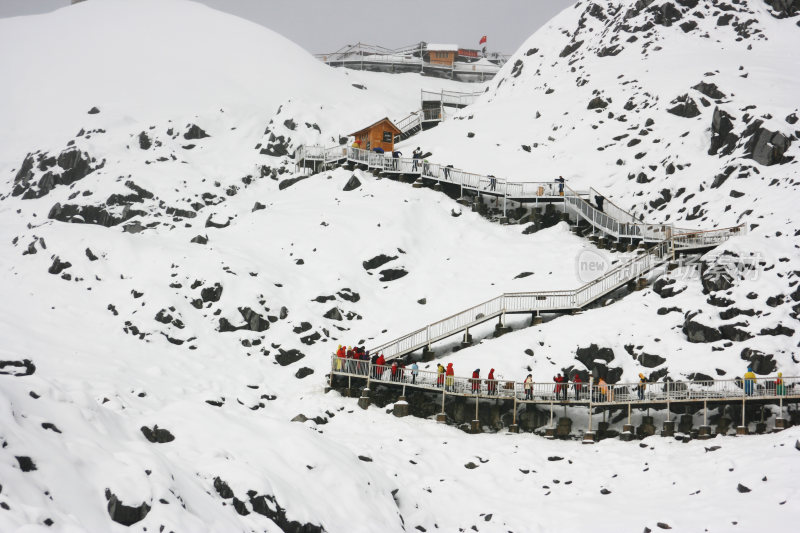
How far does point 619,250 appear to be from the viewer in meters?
47.0

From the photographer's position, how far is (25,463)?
20.8 metres

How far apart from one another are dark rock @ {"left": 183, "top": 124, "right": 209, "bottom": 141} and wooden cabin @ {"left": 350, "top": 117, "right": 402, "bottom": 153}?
15.5m

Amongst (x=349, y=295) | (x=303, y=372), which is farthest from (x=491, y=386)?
(x=349, y=295)

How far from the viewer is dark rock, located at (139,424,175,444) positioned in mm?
26931

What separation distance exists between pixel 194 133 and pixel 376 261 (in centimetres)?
3070

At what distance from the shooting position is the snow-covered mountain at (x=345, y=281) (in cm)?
2605

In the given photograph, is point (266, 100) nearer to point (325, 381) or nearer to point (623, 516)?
point (325, 381)

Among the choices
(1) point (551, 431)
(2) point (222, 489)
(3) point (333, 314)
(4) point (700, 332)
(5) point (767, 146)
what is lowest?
(1) point (551, 431)

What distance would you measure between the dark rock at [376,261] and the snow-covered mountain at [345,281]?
203 millimetres

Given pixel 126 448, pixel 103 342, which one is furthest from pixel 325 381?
pixel 126 448

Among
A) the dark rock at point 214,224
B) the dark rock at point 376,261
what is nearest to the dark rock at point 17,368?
the dark rock at point 376,261

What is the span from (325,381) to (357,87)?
5518cm

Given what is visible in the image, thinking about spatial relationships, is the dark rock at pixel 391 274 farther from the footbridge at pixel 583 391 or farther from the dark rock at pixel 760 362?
the dark rock at pixel 760 362

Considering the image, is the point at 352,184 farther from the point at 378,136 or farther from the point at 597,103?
the point at 597,103
